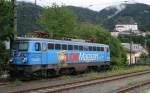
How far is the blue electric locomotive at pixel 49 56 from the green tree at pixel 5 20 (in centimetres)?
122

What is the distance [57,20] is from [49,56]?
24.2m

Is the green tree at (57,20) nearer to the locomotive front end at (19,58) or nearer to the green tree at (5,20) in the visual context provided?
the locomotive front end at (19,58)

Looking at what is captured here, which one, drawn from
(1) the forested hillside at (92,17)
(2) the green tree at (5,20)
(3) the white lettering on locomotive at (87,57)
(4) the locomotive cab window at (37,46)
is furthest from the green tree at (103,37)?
(2) the green tree at (5,20)

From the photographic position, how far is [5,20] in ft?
86.8

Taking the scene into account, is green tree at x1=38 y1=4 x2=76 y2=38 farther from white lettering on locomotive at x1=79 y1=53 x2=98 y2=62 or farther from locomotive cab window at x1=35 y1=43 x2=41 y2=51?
locomotive cab window at x1=35 y1=43 x2=41 y2=51

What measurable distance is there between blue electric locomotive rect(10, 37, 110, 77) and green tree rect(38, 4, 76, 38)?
13.8m

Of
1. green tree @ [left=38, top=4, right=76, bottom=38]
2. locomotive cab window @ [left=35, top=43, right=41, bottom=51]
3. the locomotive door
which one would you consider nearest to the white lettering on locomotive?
the locomotive door

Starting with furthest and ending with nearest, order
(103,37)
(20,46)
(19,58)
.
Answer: (103,37) → (20,46) → (19,58)

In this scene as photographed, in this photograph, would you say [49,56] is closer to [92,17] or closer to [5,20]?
[5,20]

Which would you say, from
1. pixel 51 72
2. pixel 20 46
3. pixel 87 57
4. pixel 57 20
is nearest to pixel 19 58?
pixel 20 46

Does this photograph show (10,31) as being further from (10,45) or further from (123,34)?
(123,34)

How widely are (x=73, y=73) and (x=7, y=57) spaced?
9.60 meters

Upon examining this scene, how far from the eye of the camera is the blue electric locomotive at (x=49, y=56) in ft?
90.1

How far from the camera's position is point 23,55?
27.5 meters
